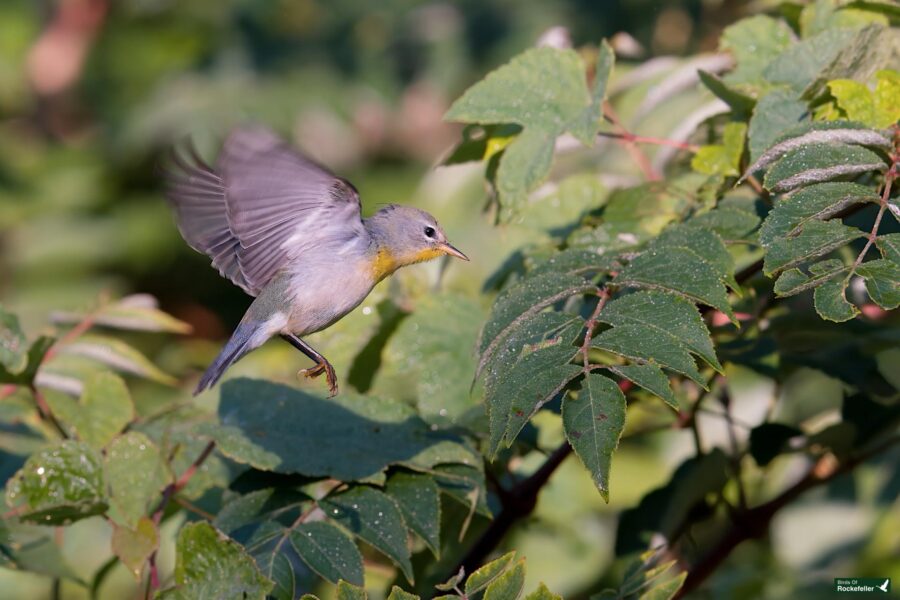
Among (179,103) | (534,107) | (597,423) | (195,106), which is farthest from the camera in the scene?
(179,103)

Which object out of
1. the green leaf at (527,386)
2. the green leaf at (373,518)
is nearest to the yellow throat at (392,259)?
the green leaf at (373,518)

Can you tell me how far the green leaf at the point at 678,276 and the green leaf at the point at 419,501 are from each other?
39 centimetres

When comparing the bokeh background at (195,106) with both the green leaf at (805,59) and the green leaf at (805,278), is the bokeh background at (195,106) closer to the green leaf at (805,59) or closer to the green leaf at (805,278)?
the green leaf at (805,59)

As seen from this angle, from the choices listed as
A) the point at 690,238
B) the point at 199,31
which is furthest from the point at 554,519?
the point at 199,31

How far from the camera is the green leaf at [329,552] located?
1.40 meters

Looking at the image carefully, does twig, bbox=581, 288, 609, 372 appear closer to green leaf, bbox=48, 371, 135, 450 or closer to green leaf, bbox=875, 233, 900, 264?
green leaf, bbox=875, 233, 900, 264

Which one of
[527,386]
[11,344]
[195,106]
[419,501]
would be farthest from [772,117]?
[195,106]

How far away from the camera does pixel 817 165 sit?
4.34 ft

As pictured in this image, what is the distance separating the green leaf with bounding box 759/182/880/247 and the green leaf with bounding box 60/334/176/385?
125 cm

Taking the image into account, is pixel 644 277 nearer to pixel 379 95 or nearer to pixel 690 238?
pixel 690 238

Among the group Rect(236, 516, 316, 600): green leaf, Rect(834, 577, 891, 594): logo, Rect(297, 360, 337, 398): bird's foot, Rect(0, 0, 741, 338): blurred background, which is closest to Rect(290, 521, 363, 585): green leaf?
Rect(236, 516, 316, 600): green leaf

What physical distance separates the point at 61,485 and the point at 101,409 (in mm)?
268

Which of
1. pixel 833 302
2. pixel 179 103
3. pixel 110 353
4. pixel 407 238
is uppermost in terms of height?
pixel 833 302

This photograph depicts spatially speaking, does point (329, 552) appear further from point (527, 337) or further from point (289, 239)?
point (289, 239)
